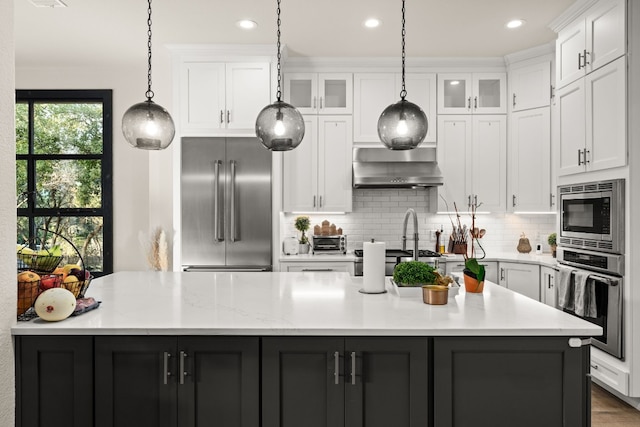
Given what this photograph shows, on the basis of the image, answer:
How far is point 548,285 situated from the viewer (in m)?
4.04

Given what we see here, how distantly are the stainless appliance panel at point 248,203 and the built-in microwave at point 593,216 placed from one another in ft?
8.51

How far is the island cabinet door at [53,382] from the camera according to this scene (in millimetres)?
1736

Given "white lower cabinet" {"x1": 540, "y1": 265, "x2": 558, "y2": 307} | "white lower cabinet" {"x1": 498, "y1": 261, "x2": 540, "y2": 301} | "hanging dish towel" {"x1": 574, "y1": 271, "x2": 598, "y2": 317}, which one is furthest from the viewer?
"white lower cabinet" {"x1": 498, "y1": 261, "x2": 540, "y2": 301}

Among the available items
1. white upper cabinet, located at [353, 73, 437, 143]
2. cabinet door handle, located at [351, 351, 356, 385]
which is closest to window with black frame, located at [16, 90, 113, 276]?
white upper cabinet, located at [353, 73, 437, 143]

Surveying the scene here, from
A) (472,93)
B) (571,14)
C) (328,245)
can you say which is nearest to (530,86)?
(472,93)

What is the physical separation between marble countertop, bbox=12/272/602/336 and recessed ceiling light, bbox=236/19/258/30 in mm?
2332

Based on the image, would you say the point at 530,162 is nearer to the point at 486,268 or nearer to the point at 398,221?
the point at 486,268

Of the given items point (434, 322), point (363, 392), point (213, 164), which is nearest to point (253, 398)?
point (363, 392)

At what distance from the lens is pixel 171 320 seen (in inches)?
69.7

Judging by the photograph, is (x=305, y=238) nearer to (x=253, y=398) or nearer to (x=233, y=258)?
(x=233, y=258)

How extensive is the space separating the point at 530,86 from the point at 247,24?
9.31 feet

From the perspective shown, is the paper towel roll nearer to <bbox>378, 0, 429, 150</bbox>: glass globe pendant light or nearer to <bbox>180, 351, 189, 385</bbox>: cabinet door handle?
<bbox>378, 0, 429, 150</bbox>: glass globe pendant light

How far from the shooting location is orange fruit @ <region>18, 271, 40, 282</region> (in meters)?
1.79

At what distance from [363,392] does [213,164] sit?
307 centimetres
